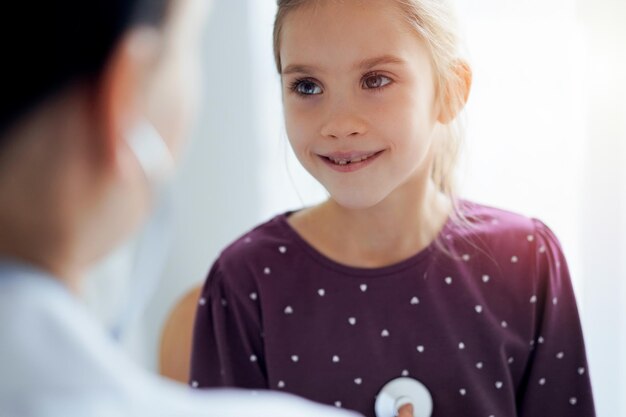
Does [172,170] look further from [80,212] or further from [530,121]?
[530,121]

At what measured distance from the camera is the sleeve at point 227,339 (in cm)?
123

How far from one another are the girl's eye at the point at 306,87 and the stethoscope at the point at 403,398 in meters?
0.40

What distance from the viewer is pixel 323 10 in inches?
42.3

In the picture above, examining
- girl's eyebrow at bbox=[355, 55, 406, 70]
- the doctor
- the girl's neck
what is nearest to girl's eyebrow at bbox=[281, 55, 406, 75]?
girl's eyebrow at bbox=[355, 55, 406, 70]

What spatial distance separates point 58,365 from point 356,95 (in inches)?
26.7

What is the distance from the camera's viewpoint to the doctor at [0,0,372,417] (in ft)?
1.49

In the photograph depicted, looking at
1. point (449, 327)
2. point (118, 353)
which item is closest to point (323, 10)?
point (449, 327)

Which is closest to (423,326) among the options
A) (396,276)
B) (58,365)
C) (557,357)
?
(396,276)

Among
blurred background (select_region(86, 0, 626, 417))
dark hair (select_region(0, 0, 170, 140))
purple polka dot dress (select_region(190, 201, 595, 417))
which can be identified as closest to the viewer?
dark hair (select_region(0, 0, 170, 140))

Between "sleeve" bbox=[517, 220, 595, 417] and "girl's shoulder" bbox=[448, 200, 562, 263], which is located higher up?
"girl's shoulder" bbox=[448, 200, 562, 263]

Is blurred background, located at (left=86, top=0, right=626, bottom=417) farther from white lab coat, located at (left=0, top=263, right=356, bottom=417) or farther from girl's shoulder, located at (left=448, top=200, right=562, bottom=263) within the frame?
white lab coat, located at (left=0, top=263, right=356, bottom=417)

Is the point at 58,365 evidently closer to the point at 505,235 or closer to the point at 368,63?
the point at 368,63

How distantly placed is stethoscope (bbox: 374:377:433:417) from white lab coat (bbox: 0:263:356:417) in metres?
0.68

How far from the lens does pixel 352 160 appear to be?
111cm
